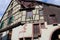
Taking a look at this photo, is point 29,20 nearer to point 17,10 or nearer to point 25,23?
point 25,23

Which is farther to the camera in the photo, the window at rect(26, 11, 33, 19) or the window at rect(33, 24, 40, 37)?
the window at rect(26, 11, 33, 19)

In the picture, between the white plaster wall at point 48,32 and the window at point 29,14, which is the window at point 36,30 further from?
the window at point 29,14

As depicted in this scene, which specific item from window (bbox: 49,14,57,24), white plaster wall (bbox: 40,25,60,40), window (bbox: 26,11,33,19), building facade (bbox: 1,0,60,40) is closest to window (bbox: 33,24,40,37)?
building facade (bbox: 1,0,60,40)

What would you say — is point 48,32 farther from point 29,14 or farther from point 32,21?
point 29,14

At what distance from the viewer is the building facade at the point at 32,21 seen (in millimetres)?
19297

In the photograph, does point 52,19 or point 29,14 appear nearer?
point 52,19

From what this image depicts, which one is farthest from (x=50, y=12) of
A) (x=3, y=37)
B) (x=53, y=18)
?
(x=3, y=37)

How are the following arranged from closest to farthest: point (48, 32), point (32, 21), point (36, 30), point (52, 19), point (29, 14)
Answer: point (48, 32) → point (36, 30) → point (32, 21) → point (52, 19) → point (29, 14)

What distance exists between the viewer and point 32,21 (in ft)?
68.1

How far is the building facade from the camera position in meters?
19.3

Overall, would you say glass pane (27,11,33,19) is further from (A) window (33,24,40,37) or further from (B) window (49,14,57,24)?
(B) window (49,14,57,24)

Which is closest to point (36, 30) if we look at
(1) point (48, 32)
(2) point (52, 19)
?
(1) point (48, 32)

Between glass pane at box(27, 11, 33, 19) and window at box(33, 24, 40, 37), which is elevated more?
glass pane at box(27, 11, 33, 19)

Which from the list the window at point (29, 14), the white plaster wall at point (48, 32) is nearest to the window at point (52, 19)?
the white plaster wall at point (48, 32)
